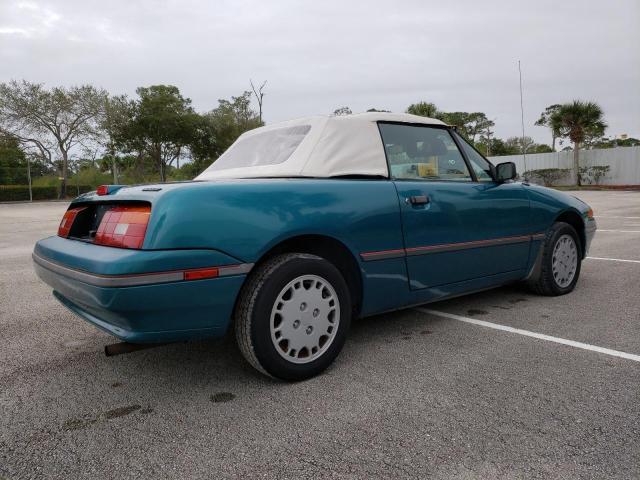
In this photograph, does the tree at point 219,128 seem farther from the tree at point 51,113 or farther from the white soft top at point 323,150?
the white soft top at point 323,150

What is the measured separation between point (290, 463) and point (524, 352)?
5.53 ft

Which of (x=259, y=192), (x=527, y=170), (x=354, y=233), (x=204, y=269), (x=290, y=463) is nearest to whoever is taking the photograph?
(x=290, y=463)

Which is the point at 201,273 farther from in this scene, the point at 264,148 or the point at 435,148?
the point at 435,148

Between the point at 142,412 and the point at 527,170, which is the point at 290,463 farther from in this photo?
the point at 527,170

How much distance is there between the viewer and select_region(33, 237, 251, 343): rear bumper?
2.02m

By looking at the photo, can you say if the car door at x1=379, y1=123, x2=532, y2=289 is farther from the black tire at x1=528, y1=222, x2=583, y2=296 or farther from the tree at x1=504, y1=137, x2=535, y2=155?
the tree at x1=504, y1=137, x2=535, y2=155

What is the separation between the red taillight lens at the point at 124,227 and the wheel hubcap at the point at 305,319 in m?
0.71

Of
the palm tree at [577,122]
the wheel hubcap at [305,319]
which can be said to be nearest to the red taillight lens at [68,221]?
the wheel hubcap at [305,319]

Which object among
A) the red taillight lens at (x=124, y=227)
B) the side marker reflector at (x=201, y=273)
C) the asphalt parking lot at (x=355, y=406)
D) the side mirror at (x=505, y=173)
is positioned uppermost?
the side mirror at (x=505, y=173)

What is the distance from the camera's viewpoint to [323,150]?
2.84 meters

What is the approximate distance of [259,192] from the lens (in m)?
2.32

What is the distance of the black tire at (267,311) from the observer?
227cm

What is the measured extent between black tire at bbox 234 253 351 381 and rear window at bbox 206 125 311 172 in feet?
2.75

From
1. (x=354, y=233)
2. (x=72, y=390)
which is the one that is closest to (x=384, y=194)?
(x=354, y=233)
